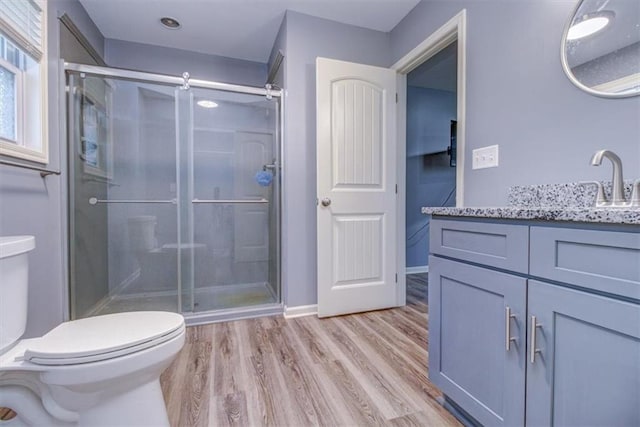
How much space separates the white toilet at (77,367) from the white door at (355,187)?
1318 millimetres

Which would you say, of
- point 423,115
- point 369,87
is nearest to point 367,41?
point 369,87

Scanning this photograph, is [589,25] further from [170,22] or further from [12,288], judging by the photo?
[170,22]

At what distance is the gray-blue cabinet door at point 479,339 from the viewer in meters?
0.84

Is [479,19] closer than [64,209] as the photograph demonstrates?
Yes

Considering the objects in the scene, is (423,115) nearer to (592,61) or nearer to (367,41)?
(367,41)

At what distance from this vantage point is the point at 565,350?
723 mm

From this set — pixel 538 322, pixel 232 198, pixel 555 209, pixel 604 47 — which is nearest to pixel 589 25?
pixel 604 47

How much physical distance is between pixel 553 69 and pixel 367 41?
1529 mm

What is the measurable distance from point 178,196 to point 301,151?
3.50 feet

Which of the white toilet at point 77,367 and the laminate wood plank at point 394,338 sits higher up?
the white toilet at point 77,367

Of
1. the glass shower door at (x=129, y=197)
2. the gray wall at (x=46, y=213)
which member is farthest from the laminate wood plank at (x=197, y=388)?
the gray wall at (x=46, y=213)

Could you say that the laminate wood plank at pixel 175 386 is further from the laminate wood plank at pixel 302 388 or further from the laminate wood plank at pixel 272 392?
the laminate wood plank at pixel 302 388

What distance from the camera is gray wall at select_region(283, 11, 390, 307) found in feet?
7.09

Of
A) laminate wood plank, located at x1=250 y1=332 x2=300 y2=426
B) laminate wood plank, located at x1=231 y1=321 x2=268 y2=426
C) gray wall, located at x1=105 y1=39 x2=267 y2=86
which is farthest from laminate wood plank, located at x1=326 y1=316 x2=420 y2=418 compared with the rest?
gray wall, located at x1=105 y1=39 x2=267 y2=86
